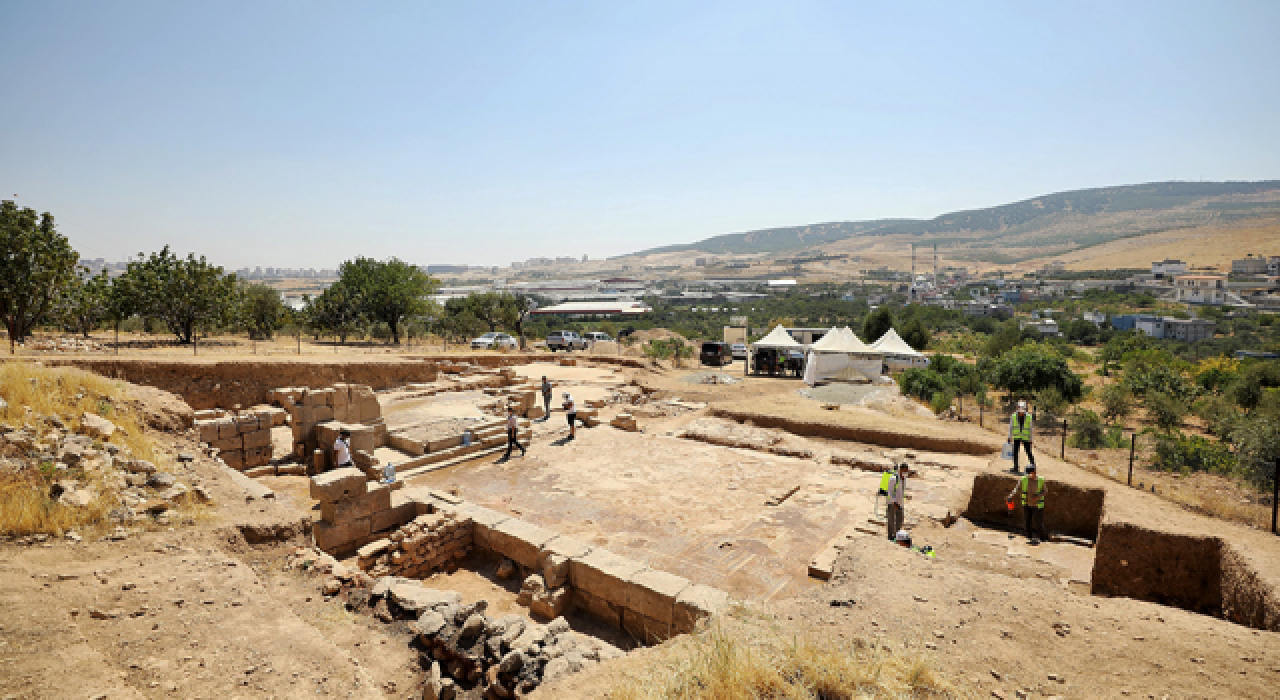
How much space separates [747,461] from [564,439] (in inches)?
196

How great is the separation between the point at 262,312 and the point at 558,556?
139ft

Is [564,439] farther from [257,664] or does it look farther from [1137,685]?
[1137,685]

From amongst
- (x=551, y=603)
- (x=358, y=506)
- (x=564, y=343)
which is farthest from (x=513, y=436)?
(x=564, y=343)

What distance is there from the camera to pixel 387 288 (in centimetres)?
3559

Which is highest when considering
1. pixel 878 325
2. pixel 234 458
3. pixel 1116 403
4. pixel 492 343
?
pixel 492 343

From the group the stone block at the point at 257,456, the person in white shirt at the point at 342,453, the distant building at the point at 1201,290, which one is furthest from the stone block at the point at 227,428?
the distant building at the point at 1201,290

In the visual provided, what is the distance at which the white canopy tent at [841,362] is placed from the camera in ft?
86.1

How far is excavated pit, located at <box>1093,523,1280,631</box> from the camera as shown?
6633mm

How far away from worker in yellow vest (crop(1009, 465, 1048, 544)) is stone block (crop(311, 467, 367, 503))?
10.2m

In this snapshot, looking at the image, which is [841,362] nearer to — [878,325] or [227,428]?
[878,325]

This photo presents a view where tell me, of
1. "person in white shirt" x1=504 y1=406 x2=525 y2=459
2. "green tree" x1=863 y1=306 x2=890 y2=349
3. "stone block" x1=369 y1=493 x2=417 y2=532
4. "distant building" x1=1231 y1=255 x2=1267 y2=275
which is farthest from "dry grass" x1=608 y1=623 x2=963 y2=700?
"distant building" x1=1231 y1=255 x2=1267 y2=275

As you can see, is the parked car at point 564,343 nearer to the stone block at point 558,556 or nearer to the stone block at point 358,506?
the stone block at point 358,506

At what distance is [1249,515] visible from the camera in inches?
377

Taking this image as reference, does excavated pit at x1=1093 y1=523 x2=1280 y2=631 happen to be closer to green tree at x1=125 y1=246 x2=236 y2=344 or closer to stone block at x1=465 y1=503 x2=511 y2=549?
stone block at x1=465 y1=503 x2=511 y2=549
